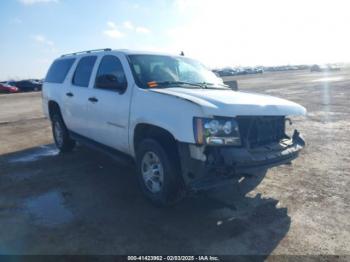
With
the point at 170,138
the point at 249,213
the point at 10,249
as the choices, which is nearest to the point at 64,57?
the point at 170,138

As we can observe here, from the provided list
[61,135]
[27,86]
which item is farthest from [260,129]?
[27,86]

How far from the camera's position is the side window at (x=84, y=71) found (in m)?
5.76

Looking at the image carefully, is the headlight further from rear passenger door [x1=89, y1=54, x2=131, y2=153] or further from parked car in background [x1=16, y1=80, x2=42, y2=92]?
parked car in background [x1=16, y1=80, x2=42, y2=92]

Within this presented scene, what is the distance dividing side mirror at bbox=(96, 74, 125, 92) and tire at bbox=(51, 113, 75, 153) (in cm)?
250

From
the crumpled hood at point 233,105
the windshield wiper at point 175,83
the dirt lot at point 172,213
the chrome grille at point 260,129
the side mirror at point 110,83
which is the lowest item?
the dirt lot at point 172,213

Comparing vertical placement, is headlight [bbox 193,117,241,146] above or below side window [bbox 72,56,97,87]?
below

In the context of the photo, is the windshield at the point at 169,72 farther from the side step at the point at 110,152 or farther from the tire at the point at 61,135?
the tire at the point at 61,135

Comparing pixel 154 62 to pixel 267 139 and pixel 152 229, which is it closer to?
pixel 267 139

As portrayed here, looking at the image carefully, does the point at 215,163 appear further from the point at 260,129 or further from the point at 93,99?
the point at 93,99

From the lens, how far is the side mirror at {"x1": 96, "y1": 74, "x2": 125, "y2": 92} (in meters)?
4.64

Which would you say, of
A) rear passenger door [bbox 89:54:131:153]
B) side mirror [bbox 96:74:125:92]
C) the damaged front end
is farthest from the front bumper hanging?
side mirror [bbox 96:74:125:92]

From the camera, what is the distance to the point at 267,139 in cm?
409

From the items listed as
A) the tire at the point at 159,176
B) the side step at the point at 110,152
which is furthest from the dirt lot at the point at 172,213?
the side step at the point at 110,152

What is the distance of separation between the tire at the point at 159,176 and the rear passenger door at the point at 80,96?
71.3 inches
